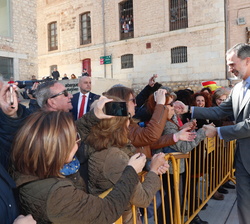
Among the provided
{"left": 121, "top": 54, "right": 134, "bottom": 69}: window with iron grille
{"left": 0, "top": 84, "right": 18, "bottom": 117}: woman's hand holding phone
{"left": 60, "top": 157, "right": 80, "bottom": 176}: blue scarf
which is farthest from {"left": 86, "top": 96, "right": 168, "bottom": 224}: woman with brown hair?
{"left": 121, "top": 54, "right": 134, "bottom": 69}: window with iron grille

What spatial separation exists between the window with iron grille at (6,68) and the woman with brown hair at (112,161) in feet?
48.6

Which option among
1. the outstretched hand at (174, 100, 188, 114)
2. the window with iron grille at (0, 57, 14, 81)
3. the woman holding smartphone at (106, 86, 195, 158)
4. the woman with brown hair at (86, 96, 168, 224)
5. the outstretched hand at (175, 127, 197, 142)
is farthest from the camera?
the window with iron grille at (0, 57, 14, 81)

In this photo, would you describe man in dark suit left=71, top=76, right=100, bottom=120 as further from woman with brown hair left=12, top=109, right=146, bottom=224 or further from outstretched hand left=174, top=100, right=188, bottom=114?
woman with brown hair left=12, top=109, right=146, bottom=224

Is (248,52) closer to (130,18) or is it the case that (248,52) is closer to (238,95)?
(238,95)

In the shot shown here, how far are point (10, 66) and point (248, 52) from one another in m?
15.4

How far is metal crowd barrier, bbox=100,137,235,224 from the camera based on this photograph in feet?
8.56

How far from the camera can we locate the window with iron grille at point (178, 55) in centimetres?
1758

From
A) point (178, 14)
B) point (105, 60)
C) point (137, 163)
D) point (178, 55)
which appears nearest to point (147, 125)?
point (137, 163)

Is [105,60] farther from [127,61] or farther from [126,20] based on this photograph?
[126,20]

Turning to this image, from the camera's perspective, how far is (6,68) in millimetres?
15430

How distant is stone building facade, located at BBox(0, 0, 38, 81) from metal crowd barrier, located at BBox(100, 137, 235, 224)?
46.6ft

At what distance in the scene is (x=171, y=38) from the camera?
17.8 meters

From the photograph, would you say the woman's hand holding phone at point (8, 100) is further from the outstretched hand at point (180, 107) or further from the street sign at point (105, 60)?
the street sign at point (105, 60)

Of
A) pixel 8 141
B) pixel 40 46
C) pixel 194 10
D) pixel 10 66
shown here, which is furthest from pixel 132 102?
pixel 40 46
